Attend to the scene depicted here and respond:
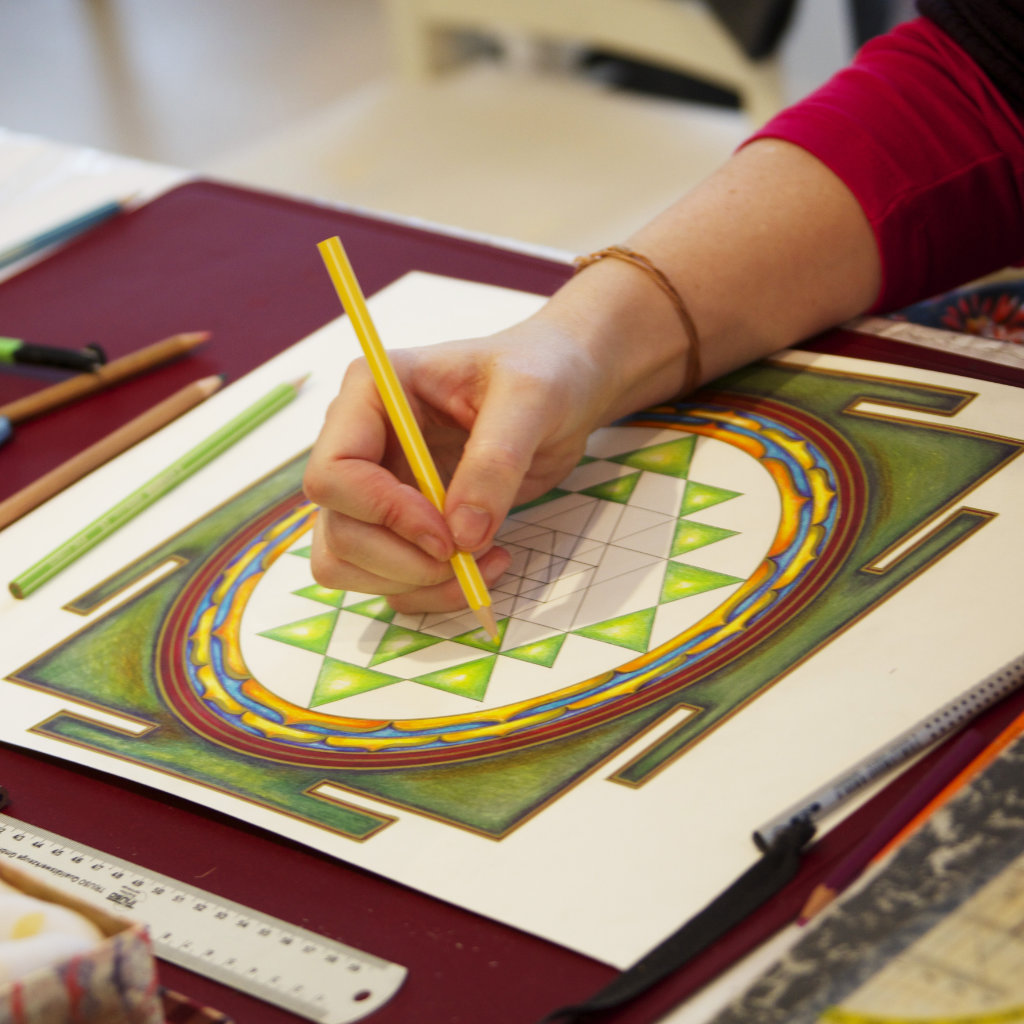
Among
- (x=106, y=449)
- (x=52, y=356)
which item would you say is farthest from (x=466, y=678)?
(x=52, y=356)

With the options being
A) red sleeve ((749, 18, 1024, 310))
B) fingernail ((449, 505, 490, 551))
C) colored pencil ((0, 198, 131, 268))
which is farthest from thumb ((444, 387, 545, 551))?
colored pencil ((0, 198, 131, 268))

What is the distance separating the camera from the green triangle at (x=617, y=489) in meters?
0.79

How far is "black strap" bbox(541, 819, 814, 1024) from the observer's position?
19.7 inches

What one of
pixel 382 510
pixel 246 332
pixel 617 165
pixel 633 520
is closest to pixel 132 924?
pixel 382 510

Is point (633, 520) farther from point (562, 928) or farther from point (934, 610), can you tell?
point (562, 928)

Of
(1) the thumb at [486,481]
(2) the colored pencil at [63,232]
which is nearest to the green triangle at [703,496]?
(1) the thumb at [486,481]

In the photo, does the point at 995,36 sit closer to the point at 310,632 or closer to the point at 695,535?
the point at 695,535

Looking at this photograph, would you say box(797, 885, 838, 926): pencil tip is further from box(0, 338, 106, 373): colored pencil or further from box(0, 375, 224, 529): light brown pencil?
box(0, 338, 106, 373): colored pencil

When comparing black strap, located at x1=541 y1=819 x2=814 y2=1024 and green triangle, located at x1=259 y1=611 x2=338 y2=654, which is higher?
green triangle, located at x1=259 y1=611 x2=338 y2=654

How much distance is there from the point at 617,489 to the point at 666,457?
0.04m

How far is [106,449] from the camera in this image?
939 millimetres

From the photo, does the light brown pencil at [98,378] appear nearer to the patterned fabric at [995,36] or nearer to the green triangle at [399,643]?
the green triangle at [399,643]

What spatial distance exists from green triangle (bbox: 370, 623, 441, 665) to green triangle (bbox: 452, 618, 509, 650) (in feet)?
0.05

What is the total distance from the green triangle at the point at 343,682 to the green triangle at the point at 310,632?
0.07 ft
